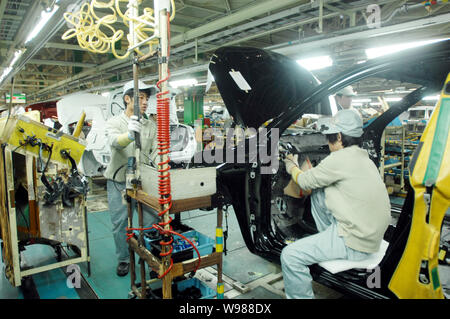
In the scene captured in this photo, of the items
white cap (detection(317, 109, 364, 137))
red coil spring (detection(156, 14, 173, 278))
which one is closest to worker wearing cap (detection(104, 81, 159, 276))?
red coil spring (detection(156, 14, 173, 278))

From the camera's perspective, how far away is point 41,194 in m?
2.89

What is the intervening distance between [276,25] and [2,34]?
536 centimetres

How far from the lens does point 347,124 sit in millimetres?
2098

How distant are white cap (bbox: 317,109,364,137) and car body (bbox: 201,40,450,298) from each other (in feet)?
0.65

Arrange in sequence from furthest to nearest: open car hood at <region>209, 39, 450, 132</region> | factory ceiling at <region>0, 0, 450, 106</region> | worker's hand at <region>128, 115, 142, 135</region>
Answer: factory ceiling at <region>0, 0, 450, 106</region> → worker's hand at <region>128, 115, 142, 135</region> → open car hood at <region>209, 39, 450, 132</region>

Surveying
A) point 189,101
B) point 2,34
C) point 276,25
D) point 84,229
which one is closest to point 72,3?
point 84,229

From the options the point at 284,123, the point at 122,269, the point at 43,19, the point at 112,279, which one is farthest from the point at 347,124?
the point at 43,19

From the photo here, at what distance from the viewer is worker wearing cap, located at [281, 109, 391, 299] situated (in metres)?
1.98

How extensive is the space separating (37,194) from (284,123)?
2484 millimetres

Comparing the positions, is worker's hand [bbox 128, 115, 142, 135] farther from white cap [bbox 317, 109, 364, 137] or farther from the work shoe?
the work shoe

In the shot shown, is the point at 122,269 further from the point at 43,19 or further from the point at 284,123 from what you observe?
the point at 43,19

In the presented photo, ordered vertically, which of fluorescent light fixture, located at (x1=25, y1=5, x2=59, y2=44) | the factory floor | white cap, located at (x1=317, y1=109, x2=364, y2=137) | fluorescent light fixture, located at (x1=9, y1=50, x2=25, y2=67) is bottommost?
the factory floor

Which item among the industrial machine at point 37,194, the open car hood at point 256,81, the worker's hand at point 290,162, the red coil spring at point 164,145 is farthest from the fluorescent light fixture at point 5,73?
the worker's hand at point 290,162
